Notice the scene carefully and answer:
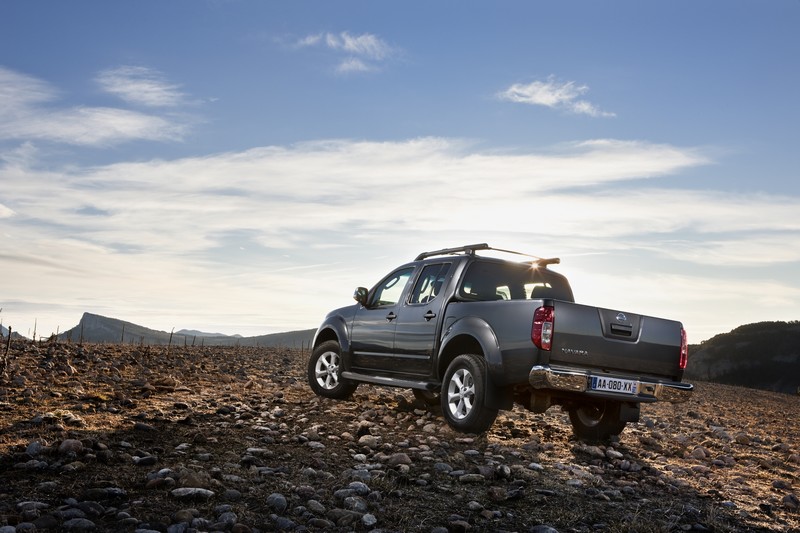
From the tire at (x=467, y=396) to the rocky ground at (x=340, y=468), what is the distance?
0.21 m

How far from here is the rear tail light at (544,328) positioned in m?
7.55

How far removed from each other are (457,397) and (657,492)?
2.62 meters

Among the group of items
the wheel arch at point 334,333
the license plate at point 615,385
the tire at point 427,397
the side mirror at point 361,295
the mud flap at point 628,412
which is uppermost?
the side mirror at point 361,295

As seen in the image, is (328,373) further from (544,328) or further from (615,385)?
(615,385)

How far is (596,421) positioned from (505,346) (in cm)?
202

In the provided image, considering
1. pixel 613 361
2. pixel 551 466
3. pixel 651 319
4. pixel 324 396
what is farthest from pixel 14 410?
pixel 651 319

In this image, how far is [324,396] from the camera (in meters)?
11.5

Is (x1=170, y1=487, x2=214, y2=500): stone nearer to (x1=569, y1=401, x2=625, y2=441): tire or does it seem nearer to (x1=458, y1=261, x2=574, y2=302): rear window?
(x1=458, y1=261, x2=574, y2=302): rear window

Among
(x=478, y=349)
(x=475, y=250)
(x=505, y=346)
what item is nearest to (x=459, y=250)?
(x=475, y=250)

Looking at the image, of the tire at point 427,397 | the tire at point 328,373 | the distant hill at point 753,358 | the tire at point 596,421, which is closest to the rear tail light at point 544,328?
the tire at point 596,421

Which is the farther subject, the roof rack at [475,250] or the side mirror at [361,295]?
the side mirror at [361,295]

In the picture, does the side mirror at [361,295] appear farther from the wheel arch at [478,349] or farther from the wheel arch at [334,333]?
the wheel arch at [478,349]

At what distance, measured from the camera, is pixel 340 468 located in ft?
21.5

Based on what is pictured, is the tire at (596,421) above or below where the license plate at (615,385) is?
below
